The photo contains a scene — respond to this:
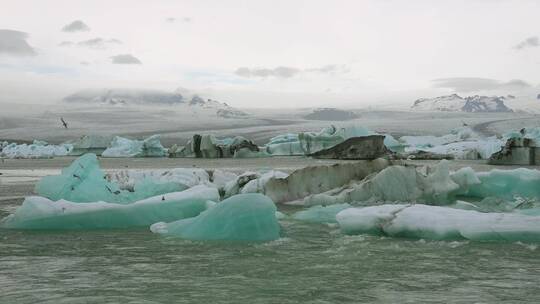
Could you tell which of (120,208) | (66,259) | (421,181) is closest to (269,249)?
(66,259)

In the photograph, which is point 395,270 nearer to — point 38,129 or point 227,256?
point 227,256

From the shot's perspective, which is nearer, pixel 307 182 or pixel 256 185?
pixel 256 185

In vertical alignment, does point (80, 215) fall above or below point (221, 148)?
above

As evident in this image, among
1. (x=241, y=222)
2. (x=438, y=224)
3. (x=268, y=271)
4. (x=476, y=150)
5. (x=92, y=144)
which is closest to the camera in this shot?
(x=268, y=271)

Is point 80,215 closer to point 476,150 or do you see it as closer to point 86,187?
point 86,187

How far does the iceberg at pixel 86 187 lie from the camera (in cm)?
1005

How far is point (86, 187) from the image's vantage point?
10117mm

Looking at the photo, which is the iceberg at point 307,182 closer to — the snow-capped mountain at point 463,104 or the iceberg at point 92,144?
the iceberg at point 92,144

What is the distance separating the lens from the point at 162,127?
71188 mm

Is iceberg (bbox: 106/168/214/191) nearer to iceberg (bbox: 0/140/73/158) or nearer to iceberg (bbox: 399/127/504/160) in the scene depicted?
iceberg (bbox: 399/127/504/160)

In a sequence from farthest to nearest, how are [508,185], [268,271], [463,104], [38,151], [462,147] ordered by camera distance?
[463,104] < [38,151] < [462,147] < [508,185] < [268,271]

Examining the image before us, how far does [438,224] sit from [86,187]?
6.03 m

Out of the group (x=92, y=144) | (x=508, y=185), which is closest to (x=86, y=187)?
(x=508, y=185)

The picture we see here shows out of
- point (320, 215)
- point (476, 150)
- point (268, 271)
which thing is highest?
point (268, 271)
